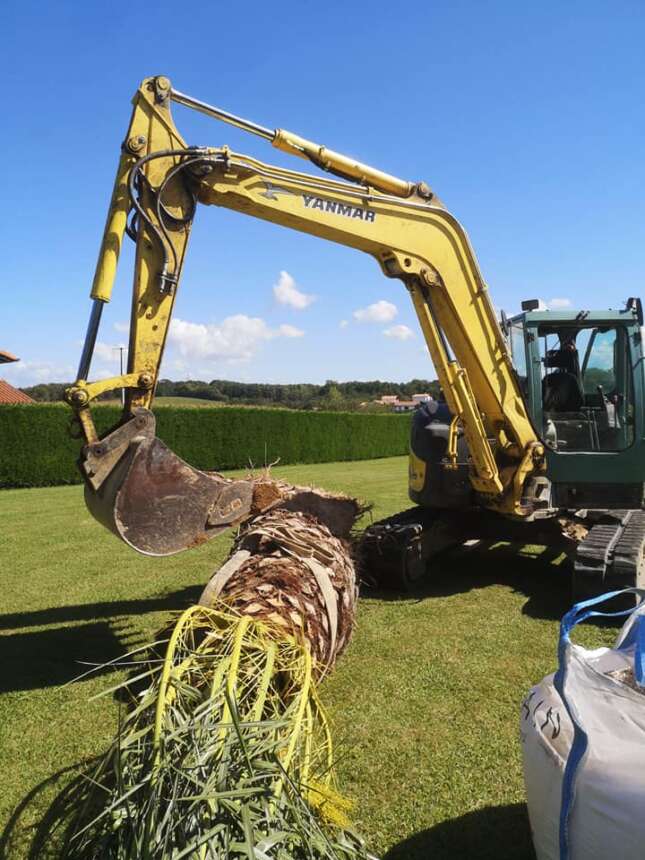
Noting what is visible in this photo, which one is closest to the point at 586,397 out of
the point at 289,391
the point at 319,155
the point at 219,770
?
the point at 319,155

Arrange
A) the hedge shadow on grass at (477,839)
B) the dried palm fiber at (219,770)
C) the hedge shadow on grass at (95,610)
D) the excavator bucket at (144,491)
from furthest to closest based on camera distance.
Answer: the hedge shadow on grass at (95,610), the excavator bucket at (144,491), the hedge shadow on grass at (477,839), the dried palm fiber at (219,770)

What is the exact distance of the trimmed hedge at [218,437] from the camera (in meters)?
18.8

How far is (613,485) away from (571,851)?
530 centimetres

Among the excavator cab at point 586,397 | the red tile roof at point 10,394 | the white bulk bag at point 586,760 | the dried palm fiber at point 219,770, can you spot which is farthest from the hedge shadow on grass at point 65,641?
the red tile roof at point 10,394

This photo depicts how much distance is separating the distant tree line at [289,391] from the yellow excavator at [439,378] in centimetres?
2476

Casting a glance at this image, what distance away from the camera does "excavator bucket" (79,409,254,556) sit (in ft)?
14.6

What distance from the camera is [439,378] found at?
20.7ft

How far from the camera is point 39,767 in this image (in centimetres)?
359

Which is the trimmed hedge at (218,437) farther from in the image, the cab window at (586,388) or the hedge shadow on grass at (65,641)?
the cab window at (586,388)

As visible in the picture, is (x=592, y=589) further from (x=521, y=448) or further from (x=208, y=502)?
(x=208, y=502)

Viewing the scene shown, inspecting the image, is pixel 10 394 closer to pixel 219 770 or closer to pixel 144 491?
pixel 144 491

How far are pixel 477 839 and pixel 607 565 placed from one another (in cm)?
348

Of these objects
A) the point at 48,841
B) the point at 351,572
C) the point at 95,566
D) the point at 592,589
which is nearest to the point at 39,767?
the point at 48,841

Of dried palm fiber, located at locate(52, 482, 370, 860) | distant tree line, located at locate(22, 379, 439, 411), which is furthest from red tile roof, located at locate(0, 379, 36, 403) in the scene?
dried palm fiber, located at locate(52, 482, 370, 860)
